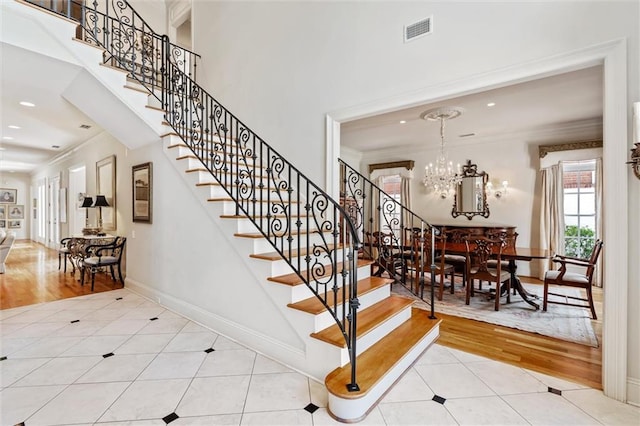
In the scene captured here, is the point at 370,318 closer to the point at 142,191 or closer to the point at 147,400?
the point at 147,400

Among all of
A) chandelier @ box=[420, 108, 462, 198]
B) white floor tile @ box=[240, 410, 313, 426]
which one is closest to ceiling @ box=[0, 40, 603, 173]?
chandelier @ box=[420, 108, 462, 198]

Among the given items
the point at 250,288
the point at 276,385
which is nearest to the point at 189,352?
the point at 250,288

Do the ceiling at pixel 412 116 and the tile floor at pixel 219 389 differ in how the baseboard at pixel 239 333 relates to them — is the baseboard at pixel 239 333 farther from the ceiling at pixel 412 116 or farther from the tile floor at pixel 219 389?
the ceiling at pixel 412 116

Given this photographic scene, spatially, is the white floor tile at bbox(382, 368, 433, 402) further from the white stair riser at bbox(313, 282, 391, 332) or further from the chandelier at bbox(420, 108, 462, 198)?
the chandelier at bbox(420, 108, 462, 198)

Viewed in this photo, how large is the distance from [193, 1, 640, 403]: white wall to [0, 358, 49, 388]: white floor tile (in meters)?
3.25

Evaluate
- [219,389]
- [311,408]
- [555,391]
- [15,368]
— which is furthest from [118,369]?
[555,391]

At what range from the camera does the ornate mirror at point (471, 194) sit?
6652mm

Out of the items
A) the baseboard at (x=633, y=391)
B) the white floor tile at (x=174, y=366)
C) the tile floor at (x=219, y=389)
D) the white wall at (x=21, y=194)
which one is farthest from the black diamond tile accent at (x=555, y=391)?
the white wall at (x=21, y=194)

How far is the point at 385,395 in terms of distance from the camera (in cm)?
212

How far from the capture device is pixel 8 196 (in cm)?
1191

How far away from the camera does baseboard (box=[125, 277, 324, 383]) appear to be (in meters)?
2.48

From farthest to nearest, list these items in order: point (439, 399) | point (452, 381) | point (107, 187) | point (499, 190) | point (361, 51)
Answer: point (499, 190)
point (107, 187)
point (361, 51)
point (452, 381)
point (439, 399)

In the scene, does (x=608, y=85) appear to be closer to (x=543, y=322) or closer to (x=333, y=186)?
(x=333, y=186)

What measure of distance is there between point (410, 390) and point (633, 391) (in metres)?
1.52
